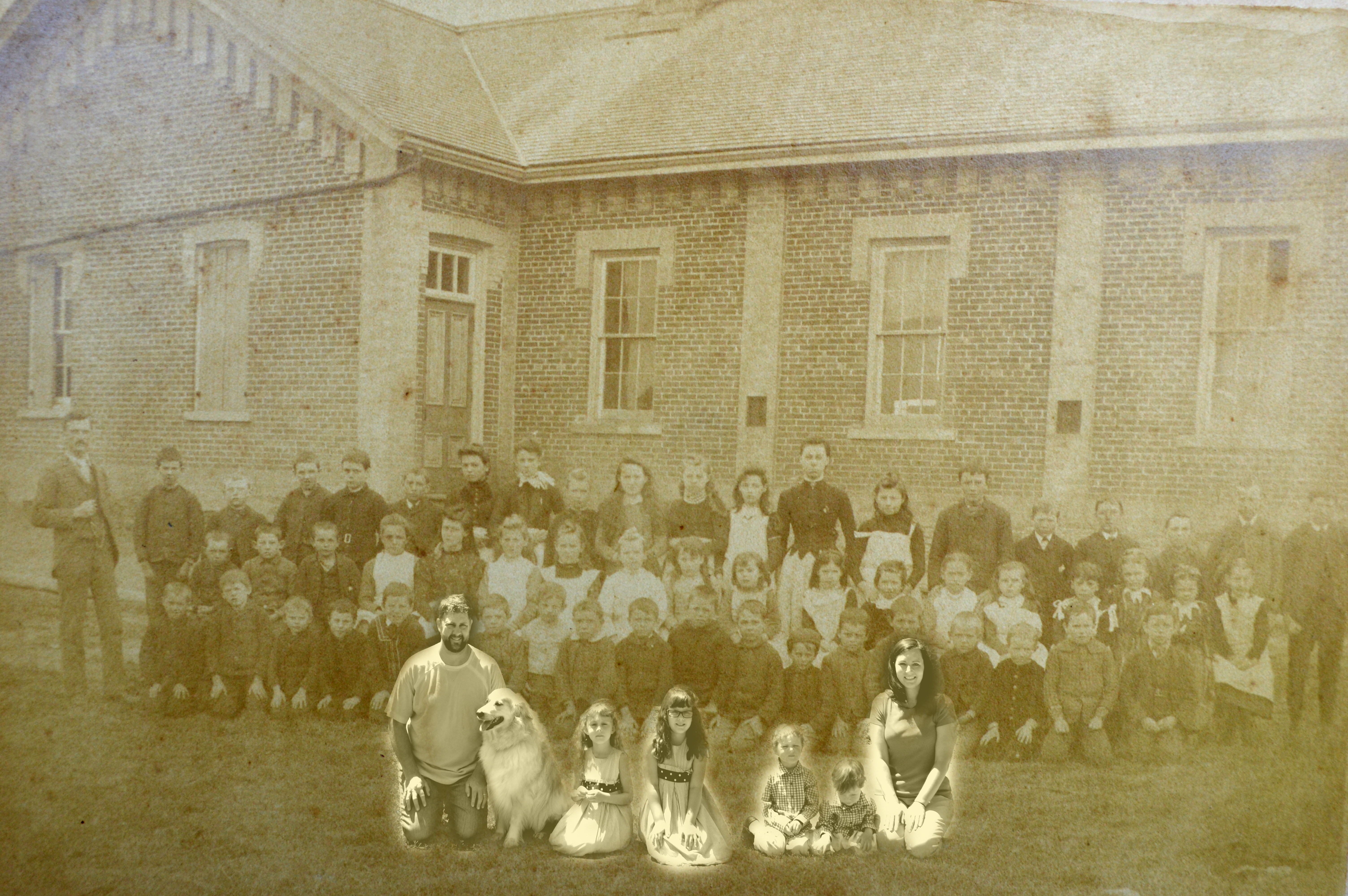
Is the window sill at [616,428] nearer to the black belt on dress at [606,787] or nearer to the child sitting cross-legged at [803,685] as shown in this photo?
the child sitting cross-legged at [803,685]

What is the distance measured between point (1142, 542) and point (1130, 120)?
7.52 ft

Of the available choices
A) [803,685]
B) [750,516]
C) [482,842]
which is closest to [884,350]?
[750,516]

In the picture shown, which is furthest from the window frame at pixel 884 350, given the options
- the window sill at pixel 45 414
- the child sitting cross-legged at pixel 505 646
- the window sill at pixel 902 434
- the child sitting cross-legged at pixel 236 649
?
the window sill at pixel 45 414

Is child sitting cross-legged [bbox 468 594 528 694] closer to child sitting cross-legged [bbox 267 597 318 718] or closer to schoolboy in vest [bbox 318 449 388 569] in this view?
schoolboy in vest [bbox 318 449 388 569]

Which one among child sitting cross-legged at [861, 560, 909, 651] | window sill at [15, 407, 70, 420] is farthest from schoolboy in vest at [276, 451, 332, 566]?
child sitting cross-legged at [861, 560, 909, 651]

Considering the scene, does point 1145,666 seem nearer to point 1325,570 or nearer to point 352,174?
point 1325,570

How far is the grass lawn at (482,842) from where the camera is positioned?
549 cm

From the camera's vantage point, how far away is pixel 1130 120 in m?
5.63

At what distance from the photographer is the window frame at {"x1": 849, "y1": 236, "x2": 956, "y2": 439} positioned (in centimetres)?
579

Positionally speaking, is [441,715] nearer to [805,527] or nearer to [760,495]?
[760,495]

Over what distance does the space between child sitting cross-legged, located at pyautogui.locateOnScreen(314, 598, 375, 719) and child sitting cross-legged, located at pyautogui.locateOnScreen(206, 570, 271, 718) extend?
15.0 inches

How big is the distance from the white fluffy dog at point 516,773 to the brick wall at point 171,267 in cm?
183

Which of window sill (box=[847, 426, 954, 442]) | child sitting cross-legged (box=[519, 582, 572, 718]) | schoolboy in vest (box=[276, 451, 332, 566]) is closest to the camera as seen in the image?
window sill (box=[847, 426, 954, 442])

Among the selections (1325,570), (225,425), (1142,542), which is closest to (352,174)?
(225,425)
